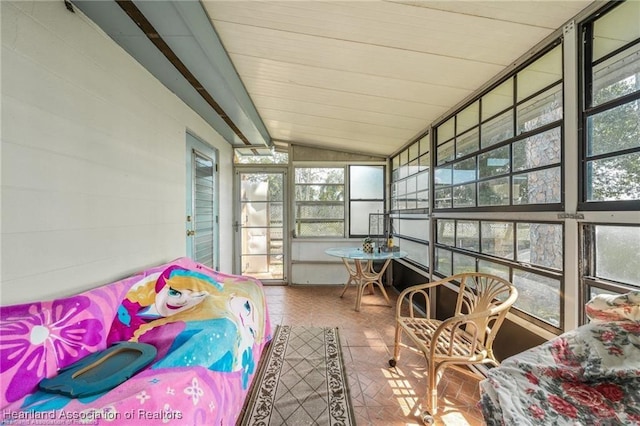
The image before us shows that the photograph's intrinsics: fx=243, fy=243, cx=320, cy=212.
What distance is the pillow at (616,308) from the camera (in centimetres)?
90

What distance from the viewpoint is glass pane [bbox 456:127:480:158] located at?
2184 mm

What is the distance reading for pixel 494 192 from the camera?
195 centimetres

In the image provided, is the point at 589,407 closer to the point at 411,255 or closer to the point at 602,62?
the point at 602,62

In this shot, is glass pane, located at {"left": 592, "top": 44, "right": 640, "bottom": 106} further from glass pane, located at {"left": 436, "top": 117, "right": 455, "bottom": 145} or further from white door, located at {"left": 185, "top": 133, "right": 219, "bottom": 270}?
white door, located at {"left": 185, "top": 133, "right": 219, "bottom": 270}

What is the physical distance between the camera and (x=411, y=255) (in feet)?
11.8

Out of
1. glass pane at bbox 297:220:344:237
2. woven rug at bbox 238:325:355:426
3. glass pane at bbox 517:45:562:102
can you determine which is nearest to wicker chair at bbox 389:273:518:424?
woven rug at bbox 238:325:355:426

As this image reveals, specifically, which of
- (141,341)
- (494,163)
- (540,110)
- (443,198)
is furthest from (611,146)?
(141,341)

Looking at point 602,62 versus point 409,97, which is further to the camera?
point 409,97

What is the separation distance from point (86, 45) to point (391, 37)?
1.91 metres

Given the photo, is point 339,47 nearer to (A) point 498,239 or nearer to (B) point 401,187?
(A) point 498,239

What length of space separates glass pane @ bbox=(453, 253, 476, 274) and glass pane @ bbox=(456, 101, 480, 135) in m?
1.23

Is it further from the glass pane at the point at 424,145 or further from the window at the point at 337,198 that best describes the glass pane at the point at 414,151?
the window at the point at 337,198

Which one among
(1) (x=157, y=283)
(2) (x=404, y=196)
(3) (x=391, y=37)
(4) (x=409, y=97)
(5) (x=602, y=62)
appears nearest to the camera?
(5) (x=602, y=62)

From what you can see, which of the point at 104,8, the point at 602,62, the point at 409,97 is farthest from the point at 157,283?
the point at 602,62
